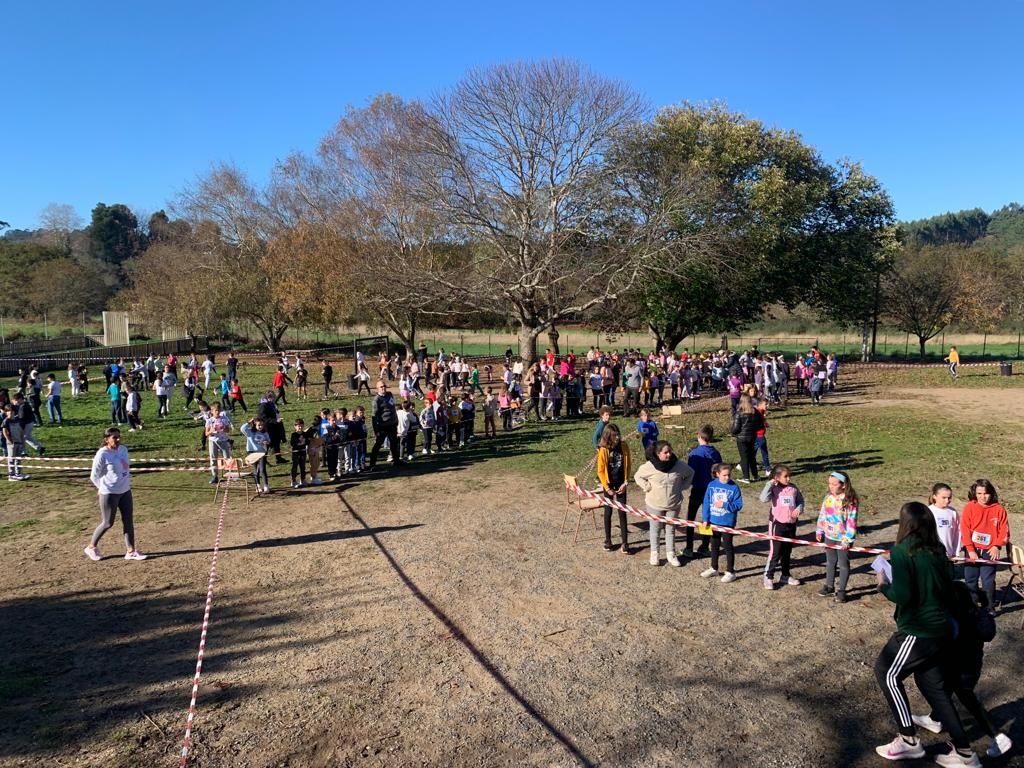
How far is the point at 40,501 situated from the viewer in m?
12.7

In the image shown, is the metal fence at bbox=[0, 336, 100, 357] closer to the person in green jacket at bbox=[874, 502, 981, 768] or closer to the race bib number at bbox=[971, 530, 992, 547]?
the race bib number at bbox=[971, 530, 992, 547]

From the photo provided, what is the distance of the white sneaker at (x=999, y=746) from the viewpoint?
493 centimetres

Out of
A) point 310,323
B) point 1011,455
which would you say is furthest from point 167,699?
point 310,323

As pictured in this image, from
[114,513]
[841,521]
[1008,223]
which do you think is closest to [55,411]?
[114,513]

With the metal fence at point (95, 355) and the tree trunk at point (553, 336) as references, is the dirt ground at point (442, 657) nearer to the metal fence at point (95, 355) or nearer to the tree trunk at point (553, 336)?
the tree trunk at point (553, 336)

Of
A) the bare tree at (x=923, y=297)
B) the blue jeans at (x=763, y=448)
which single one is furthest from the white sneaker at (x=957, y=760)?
the bare tree at (x=923, y=297)

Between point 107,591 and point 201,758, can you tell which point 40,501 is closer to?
point 107,591

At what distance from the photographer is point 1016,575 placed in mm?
7957

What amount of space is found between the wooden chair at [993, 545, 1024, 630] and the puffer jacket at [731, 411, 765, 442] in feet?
17.1

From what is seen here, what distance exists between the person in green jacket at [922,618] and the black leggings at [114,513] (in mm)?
8810

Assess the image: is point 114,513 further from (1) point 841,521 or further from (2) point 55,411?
(2) point 55,411

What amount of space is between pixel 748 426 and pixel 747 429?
2.7 inches

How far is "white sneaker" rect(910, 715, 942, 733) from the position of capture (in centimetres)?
532

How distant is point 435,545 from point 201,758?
4825 mm
